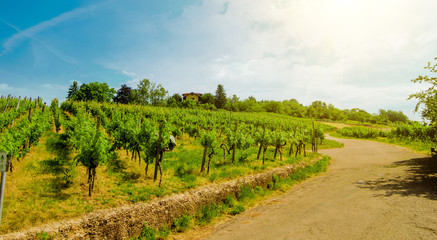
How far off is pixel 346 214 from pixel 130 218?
26.2 ft

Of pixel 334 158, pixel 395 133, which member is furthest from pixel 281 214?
pixel 395 133

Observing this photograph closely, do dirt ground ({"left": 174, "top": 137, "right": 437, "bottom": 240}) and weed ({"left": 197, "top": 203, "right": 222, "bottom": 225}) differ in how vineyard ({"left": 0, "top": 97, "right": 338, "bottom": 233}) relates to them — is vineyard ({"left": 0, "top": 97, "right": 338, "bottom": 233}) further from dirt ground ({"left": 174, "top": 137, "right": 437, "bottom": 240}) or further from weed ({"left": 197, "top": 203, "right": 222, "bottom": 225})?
dirt ground ({"left": 174, "top": 137, "right": 437, "bottom": 240})

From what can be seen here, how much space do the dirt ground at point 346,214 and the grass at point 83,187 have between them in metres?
1.74

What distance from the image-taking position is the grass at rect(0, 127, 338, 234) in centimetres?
582

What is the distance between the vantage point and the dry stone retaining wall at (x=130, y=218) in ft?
17.7

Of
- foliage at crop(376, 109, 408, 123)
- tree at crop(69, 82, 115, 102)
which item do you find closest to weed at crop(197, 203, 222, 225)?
tree at crop(69, 82, 115, 102)

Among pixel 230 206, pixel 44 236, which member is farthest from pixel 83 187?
pixel 230 206

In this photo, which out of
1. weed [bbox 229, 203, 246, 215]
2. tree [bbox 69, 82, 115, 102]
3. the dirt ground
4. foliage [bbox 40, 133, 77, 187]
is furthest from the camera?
tree [bbox 69, 82, 115, 102]

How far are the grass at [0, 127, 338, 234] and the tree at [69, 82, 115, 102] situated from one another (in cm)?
6776

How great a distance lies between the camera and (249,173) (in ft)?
39.8

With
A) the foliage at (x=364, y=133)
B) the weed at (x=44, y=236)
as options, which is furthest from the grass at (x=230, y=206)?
the foliage at (x=364, y=133)

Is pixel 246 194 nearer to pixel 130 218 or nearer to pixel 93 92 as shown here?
pixel 130 218

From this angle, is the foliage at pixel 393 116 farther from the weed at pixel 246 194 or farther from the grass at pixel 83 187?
the grass at pixel 83 187

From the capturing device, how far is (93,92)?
227 feet
